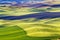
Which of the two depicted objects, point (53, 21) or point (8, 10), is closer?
point (53, 21)

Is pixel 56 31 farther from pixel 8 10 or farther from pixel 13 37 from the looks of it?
pixel 8 10

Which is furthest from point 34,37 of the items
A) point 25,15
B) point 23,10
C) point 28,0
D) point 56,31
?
point 28,0

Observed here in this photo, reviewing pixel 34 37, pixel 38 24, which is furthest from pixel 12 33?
pixel 38 24

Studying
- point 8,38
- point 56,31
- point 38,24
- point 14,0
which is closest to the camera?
point 8,38

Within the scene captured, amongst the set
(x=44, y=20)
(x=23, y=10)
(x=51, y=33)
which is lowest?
(x=51, y=33)

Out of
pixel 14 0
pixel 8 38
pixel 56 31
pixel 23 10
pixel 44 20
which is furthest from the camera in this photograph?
pixel 14 0

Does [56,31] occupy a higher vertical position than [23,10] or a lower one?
lower

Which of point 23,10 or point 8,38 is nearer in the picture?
point 8,38

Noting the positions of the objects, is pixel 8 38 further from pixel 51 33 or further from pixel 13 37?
pixel 51 33

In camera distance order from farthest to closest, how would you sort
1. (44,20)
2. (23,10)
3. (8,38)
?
(23,10)
(44,20)
(8,38)
